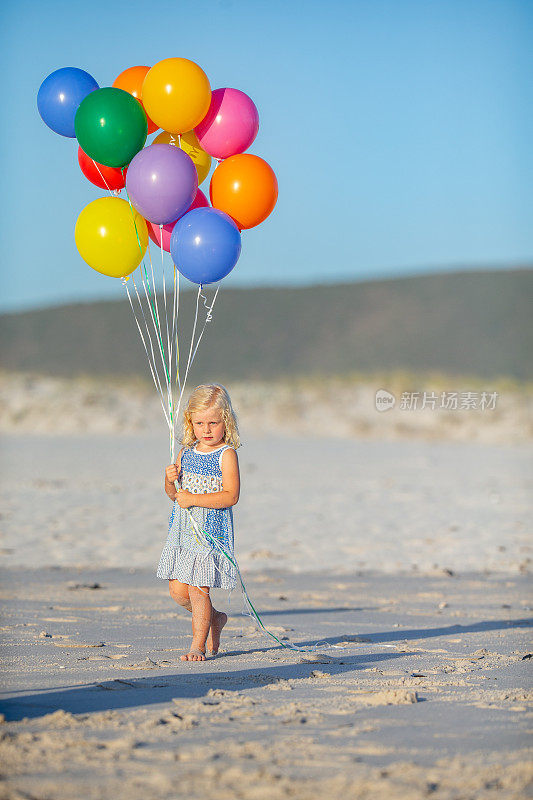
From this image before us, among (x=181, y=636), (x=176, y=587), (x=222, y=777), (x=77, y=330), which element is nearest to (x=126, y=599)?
(x=181, y=636)

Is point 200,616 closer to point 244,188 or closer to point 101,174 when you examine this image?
point 244,188

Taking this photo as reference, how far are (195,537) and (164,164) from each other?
6.73 ft

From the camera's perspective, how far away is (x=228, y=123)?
5891 mm

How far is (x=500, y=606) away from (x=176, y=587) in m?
2.76

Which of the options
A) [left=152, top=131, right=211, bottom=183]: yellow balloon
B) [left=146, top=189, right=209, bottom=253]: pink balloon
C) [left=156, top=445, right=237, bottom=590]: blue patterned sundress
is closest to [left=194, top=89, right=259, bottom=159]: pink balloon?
[left=152, top=131, right=211, bottom=183]: yellow balloon

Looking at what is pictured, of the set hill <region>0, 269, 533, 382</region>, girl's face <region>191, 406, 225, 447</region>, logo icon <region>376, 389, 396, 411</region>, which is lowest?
girl's face <region>191, 406, 225, 447</region>

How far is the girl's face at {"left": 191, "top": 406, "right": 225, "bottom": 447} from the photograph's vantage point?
5.24 metres

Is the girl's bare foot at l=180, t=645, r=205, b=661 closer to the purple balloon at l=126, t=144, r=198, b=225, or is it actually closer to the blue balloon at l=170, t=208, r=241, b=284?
the blue balloon at l=170, t=208, r=241, b=284

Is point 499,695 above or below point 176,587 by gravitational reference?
below

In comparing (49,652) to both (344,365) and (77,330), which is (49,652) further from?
(77,330)

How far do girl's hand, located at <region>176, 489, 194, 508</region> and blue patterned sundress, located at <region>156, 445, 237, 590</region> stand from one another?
0.18 feet

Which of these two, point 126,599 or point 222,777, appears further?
point 126,599

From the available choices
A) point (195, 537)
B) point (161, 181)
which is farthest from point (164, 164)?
point (195, 537)

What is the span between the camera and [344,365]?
6650 cm
